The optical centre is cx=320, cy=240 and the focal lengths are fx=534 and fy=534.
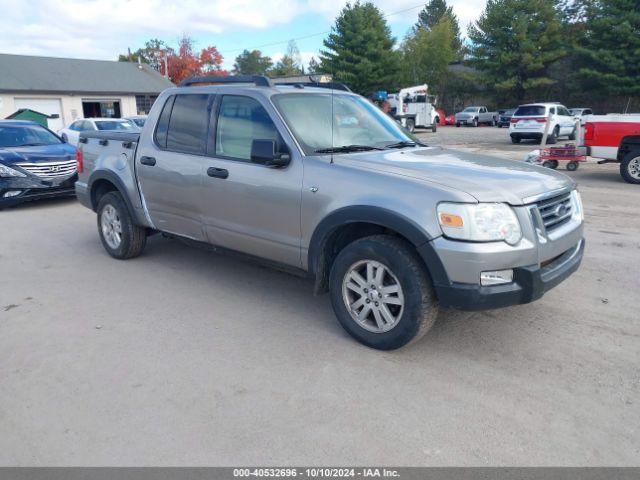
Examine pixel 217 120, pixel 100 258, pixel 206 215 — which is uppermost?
pixel 217 120

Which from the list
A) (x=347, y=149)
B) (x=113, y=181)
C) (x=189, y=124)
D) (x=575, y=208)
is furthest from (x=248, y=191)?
(x=575, y=208)

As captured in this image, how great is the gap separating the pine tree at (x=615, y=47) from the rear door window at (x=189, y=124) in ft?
131

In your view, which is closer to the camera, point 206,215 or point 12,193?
point 206,215

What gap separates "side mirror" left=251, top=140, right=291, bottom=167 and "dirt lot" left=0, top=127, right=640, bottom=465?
1308 mm

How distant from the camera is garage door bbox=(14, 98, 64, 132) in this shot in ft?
108

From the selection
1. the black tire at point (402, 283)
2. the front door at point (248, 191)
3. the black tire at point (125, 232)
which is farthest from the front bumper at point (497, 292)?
the black tire at point (125, 232)

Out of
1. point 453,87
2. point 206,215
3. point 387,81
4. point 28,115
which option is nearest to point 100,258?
point 206,215

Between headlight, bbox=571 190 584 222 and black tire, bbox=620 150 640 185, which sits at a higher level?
headlight, bbox=571 190 584 222

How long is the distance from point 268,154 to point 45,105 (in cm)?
3523

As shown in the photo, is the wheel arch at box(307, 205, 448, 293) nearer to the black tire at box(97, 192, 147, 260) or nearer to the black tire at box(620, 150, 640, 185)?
the black tire at box(97, 192, 147, 260)

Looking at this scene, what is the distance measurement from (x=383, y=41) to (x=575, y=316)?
46.2 m

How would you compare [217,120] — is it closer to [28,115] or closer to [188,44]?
[28,115]

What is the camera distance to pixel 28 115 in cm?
2570

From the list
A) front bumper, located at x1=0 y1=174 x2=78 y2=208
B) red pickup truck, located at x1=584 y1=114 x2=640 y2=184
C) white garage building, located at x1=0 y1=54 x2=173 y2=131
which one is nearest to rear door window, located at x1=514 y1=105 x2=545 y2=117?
red pickup truck, located at x1=584 y1=114 x2=640 y2=184
